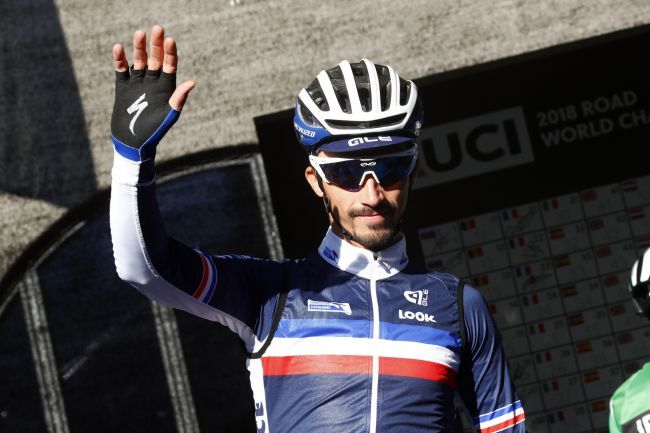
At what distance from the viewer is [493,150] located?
423 cm

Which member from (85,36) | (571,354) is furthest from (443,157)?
(85,36)

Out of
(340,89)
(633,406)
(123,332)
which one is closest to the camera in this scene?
(633,406)

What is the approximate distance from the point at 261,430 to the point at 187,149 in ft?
6.82

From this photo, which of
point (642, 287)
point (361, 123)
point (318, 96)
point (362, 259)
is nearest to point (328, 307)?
point (362, 259)

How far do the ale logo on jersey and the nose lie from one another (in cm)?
28

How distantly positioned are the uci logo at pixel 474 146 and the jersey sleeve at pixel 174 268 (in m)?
1.97

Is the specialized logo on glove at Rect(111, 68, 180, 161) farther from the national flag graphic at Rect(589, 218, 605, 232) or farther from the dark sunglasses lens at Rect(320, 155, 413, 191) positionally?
the national flag graphic at Rect(589, 218, 605, 232)

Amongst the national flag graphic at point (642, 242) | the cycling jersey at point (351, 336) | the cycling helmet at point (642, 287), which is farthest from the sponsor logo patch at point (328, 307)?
the national flag graphic at point (642, 242)

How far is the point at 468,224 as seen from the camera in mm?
4285

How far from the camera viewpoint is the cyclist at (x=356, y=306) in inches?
86.8

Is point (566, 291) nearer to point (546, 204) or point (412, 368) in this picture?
point (546, 204)

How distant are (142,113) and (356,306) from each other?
2.67 feet

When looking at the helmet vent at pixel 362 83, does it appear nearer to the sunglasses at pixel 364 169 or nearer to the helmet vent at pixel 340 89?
the helmet vent at pixel 340 89

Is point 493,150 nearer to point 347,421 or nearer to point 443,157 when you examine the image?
point 443,157
